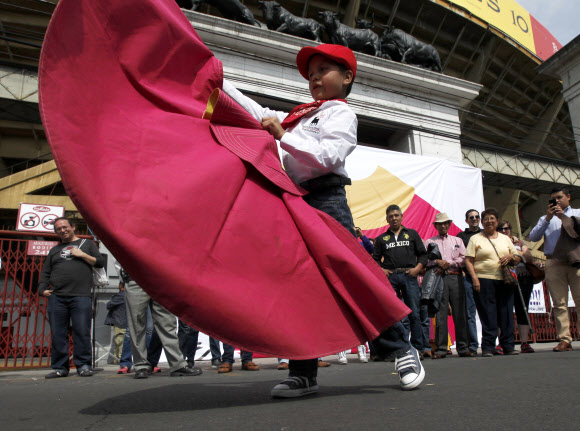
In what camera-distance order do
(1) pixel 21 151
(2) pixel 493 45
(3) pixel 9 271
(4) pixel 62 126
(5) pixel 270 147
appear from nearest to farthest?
(4) pixel 62 126
(5) pixel 270 147
(3) pixel 9 271
(1) pixel 21 151
(2) pixel 493 45

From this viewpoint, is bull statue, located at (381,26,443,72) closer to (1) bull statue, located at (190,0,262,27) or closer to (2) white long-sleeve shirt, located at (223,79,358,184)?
(1) bull statue, located at (190,0,262,27)

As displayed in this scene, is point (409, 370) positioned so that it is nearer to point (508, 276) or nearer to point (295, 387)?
point (295, 387)

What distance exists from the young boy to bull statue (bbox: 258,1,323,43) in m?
11.0

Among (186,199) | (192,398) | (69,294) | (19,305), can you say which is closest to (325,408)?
(192,398)

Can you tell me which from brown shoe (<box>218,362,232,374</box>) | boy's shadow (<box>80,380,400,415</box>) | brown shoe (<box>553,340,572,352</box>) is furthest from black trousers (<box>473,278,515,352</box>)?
boy's shadow (<box>80,380,400,415</box>)

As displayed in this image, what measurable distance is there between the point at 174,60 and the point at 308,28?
39.0 ft

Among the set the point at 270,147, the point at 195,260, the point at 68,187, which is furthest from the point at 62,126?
the point at 270,147

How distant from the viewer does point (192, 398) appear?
226 centimetres

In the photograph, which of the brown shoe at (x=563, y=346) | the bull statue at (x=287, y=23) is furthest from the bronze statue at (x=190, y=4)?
the brown shoe at (x=563, y=346)

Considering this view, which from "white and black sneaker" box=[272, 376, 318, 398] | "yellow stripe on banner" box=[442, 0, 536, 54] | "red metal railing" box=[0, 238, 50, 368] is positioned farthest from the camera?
"yellow stripe on banner" box=[442, 0, 536, 54]

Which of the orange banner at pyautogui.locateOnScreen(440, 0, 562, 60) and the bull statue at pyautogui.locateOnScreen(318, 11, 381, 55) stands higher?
the orange banner at pyautogui.locateOnScreen(440, 0, 562, 60)

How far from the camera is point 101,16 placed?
79.0 inches

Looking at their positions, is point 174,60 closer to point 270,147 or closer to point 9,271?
point 270,147

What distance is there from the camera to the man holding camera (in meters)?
5.68
